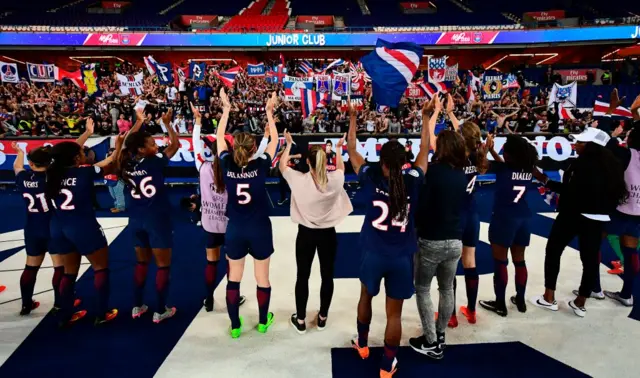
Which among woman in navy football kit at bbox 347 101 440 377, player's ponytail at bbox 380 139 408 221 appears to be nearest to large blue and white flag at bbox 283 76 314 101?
woman in navy football kit at bbox 347 101 440 377

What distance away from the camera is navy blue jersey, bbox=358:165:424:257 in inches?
131

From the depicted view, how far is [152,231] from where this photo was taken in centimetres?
438

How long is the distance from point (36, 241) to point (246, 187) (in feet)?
8.70

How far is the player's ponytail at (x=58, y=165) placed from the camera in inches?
162

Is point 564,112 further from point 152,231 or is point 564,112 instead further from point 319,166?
point 152,231

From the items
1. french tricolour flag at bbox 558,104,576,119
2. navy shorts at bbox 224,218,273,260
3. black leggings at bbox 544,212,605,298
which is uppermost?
french tricolour flag at bbox 558,104,576,119

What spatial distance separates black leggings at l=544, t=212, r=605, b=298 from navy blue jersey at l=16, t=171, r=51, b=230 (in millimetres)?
5641

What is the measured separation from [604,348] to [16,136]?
45.2 ft

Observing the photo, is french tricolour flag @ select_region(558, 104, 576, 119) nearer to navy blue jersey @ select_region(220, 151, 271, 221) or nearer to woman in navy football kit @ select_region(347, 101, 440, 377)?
woman in navy football kit @ select_region(347, 101, 440, 377)

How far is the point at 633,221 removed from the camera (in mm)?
4934

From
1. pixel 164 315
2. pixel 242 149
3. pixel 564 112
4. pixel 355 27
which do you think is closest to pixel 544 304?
pixel 242 149

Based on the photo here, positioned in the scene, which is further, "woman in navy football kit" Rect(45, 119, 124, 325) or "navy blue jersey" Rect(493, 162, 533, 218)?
"navy blue jersey" Rect(493, 162, 533, 218)

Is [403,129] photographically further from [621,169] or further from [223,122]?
[223,122]

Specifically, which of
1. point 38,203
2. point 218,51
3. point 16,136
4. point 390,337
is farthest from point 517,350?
point 218,51
